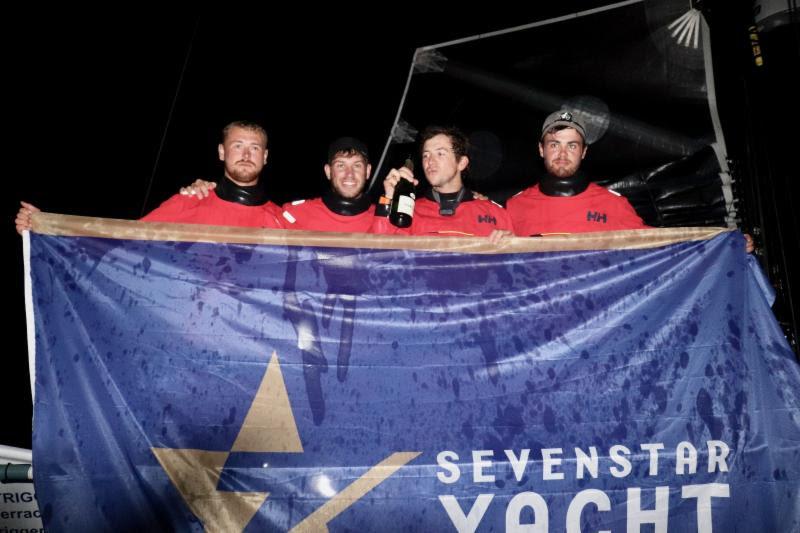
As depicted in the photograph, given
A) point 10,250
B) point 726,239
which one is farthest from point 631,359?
point 10,250

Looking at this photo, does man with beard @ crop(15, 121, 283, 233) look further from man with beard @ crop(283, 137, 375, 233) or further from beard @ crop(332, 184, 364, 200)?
beard @ crop(332, 184, 364, 200)

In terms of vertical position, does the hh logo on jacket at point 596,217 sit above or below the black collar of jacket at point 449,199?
below

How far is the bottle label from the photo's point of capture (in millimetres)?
2443

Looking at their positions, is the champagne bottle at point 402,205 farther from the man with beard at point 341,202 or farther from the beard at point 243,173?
the beard at point 243,173

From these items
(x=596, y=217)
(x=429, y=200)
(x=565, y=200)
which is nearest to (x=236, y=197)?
(x=429, y=200)

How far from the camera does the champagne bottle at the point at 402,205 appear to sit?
2.45m

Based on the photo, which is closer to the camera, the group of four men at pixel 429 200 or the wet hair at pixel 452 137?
the group of four men at pixel 429 200

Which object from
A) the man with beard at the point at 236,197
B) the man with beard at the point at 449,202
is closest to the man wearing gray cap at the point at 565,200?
the man with beard at the point at 449,202

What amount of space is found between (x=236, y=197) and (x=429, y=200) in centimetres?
107

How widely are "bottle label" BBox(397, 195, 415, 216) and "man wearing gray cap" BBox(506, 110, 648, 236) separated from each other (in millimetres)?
799

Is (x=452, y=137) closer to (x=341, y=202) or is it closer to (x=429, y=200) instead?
(x=429, y=200)

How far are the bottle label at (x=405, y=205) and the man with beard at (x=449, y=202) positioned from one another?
0.91ft

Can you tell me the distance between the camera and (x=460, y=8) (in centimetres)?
438

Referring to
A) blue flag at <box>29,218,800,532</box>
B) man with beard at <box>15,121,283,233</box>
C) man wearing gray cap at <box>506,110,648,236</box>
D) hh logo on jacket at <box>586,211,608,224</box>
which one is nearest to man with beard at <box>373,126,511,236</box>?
man wearing gray cap at <box>506,110,648,236</box>
